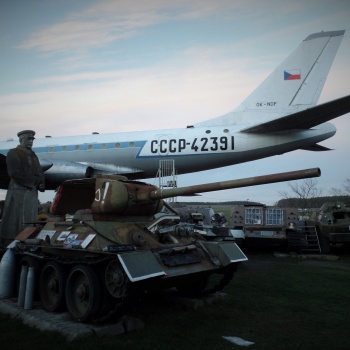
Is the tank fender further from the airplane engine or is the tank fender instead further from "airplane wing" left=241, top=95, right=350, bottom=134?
the airplane engine

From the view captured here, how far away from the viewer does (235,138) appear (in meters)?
16.1

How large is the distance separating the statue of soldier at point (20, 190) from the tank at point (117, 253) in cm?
123

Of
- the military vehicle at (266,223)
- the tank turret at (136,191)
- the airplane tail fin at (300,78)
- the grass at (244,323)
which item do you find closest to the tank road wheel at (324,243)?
the military vehicle at (266,223)

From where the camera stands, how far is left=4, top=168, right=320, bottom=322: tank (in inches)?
220

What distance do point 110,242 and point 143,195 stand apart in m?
1.27

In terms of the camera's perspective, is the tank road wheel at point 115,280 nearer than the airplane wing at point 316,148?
Yes

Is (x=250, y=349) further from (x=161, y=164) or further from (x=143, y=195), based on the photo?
(x=161, y=164)

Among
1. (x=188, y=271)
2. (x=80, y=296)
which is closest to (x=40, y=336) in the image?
(x=80, y=296)

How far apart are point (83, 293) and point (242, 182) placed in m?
2.83

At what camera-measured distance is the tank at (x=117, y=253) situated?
559 cm

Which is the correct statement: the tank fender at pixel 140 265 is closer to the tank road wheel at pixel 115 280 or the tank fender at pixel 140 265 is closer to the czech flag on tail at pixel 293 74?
the tank road wheel at pixel 115 280

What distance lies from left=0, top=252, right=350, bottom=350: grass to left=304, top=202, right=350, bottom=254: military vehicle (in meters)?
5.42

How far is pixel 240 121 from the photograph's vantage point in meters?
17.1

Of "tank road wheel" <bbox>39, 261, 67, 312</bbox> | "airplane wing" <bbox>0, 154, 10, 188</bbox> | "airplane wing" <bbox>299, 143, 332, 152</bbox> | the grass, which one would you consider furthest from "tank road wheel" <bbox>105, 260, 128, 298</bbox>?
"airplane wing" <bbox>299, 143, 332, 152</bbox>
